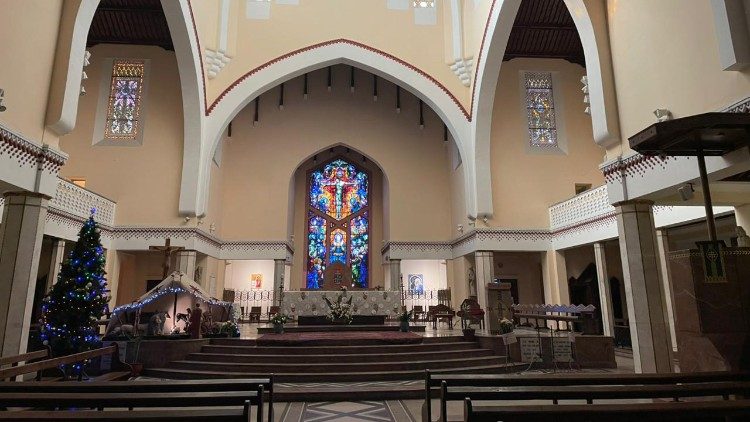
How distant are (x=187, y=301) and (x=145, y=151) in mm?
4893

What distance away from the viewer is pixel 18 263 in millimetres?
5656

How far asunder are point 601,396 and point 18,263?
6.67 m

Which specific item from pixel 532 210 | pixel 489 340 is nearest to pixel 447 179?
pixel 532 210

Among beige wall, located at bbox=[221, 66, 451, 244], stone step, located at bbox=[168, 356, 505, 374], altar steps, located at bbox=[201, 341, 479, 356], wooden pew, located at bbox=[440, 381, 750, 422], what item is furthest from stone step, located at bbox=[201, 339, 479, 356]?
beige wall, located at bbox=[221, 66, 451, 244]

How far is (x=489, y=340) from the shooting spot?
26.0ft

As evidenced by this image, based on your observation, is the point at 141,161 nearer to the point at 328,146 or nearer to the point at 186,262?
the point at 186,262

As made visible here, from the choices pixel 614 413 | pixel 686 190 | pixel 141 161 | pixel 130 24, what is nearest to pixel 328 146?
pixel 141 161

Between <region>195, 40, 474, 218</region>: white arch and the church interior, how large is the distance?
7cm

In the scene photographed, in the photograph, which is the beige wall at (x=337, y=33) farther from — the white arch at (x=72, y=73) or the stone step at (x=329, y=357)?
the stone step at (x=329, y=357)

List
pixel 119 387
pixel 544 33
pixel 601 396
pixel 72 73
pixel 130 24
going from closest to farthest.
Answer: pixel 601 396
pixel 119 387
pixel 72 73
pixel 130 24
pixel 544 33

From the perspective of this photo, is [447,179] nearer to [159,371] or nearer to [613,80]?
[613,80]

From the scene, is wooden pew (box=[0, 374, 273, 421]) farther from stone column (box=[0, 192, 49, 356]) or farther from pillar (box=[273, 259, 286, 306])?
pillar (box=[273, 259, 286, 306])

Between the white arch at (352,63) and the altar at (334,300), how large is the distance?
4.15 meters

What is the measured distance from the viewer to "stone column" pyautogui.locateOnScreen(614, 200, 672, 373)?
588 cm
